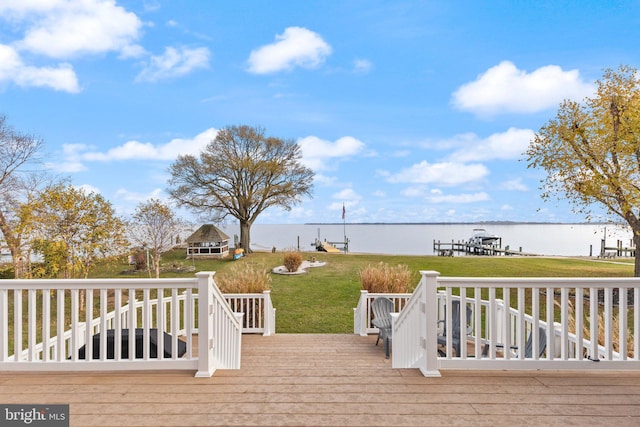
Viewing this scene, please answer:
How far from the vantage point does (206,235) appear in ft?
73.6

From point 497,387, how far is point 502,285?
883mm

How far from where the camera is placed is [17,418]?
234 cm

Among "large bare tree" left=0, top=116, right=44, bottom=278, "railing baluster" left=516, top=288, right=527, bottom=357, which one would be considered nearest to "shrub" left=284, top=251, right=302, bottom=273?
"large bare tree" left=0, top=116, right=44, bottom=278

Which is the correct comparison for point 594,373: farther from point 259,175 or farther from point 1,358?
point 259,175

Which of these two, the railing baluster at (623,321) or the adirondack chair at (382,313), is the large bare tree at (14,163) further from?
the railing baluster at (623,321)

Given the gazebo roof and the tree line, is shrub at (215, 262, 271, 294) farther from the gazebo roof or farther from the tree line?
the gazebo roof

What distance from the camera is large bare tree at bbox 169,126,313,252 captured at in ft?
78.9

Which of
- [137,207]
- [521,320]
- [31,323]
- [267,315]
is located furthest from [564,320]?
[137,207]

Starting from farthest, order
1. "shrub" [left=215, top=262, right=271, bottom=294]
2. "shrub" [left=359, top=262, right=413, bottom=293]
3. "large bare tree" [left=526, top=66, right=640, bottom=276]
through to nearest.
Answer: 1. "large bare tree" [left=526, top=66, right=640, bottom=276]
2. "shrub" [left=359, top=262, right=413, bottom=293]
3. "shrub" [left=215, top=262, right=271, bottom=294]

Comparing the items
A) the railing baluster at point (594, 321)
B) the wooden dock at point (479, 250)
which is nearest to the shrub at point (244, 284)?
the railing baluster at point (594, 321)

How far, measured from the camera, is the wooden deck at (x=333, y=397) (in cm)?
226

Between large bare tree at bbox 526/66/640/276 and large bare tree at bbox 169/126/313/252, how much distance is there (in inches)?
709

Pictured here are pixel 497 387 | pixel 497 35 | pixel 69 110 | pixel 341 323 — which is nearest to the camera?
pixel 497 387

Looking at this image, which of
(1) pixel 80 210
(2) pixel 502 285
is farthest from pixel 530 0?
(1) pixel 80 210
